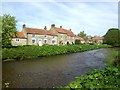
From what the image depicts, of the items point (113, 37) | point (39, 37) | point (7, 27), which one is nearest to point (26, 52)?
point (7, 27)

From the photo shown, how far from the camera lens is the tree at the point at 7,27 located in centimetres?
4144

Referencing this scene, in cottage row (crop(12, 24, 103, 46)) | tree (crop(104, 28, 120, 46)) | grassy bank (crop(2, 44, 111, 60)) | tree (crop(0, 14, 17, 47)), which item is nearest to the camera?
grassy bank (crop(2, 44, 111, 60))

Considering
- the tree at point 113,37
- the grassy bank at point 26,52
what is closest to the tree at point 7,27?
the grassy bank at point 26,52

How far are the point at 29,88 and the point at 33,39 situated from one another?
48554 millimetres

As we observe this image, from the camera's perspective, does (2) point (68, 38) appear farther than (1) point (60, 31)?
Yes

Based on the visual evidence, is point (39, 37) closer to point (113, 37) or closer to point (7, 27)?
point (7, 27)

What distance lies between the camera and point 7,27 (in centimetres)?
4153

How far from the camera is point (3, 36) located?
1656 inches

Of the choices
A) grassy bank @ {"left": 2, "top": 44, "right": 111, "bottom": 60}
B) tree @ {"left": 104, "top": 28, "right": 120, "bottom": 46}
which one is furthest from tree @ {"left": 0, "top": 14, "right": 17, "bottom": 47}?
tree @ {"left": 104, "top": 28, "right": 120, "bottom": 46}

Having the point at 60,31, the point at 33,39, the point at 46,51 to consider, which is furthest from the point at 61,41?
the point at 46,51

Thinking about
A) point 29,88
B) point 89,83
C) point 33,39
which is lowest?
point 29,88

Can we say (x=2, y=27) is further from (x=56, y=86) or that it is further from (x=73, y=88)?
(x=73, y=88)

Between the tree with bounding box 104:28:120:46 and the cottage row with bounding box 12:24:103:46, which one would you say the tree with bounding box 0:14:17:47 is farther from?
the tree with bounding box 104:28:120:46

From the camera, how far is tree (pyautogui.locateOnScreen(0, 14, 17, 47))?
41444 millimetres
